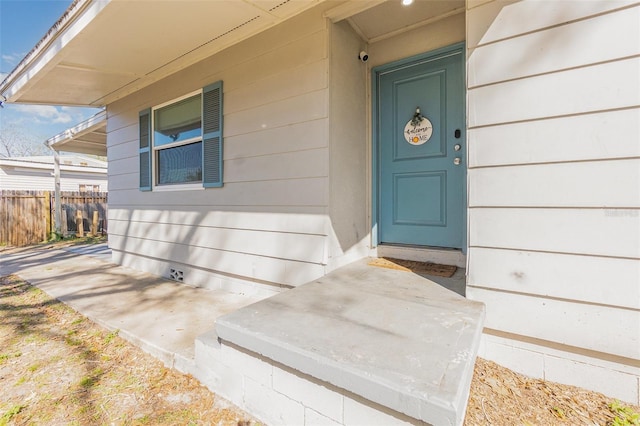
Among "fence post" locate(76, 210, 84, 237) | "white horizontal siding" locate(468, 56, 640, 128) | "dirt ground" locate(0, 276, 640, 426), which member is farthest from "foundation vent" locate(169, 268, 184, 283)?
"fence post" locate(76, 210, 84, 237)

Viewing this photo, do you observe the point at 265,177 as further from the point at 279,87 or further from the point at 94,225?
the point at 94,225

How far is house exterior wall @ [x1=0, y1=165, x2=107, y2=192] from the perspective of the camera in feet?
38.1

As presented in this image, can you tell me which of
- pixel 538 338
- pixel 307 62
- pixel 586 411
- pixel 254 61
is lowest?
pixel 586 411

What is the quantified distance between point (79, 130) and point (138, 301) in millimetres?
5246

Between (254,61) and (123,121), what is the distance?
304 centimetres

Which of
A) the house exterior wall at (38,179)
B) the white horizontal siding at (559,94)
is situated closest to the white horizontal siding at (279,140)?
the white horizontal siding at (559,94)

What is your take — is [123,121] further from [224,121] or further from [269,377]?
[269,377]

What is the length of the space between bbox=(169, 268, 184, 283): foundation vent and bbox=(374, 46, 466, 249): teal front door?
2.68 meters

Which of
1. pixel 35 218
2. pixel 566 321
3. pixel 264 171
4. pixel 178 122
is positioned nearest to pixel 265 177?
pixel 264 171

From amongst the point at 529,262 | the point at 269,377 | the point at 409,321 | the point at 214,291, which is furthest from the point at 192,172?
the point at 529,262

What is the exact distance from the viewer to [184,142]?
390 centimetres

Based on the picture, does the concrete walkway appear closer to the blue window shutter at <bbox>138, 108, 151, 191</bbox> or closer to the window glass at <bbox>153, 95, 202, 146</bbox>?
the blue window shutter at <bbox>138, 108, 151, 191</bbox>

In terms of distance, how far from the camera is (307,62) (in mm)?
2643

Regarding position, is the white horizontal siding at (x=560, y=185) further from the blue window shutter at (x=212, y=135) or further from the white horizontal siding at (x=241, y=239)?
the blue window shutter at (x=212, y=135)
